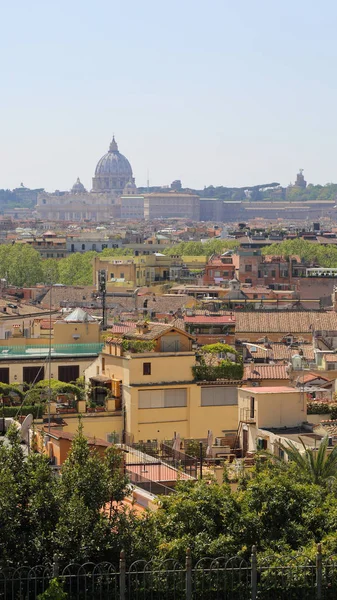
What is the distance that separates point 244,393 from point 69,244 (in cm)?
8321

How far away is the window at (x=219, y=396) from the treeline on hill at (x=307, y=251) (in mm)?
55720

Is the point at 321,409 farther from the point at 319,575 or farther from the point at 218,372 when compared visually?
the point at 319,575

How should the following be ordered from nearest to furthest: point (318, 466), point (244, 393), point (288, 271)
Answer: point (318, 466) < point (244, 393) < point (288, 271)

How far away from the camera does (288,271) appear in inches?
2530

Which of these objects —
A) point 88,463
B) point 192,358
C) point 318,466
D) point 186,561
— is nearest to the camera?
point 186,561

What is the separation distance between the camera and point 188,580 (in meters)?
11.3

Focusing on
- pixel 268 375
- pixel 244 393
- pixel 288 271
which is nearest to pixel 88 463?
pixel 244 393

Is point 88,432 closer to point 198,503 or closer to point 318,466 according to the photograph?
point 318,466

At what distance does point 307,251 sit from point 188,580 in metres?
70.6

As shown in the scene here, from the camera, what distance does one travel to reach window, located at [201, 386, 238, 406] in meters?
19.5

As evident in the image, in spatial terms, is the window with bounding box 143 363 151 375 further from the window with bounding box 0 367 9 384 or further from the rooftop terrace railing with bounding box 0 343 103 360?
the rooftop terrace railing with bounding box 0 343 103 360

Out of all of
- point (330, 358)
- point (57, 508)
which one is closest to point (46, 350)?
point (330, 358)

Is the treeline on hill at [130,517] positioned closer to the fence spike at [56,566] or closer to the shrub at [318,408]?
the fence spike at [56,566]

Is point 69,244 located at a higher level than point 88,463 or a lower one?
lower
